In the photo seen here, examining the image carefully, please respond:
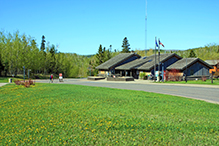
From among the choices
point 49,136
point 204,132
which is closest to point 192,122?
point 204,132

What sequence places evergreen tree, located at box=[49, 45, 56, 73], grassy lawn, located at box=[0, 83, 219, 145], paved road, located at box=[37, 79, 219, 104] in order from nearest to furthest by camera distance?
grassy lawn, located at box=[0, 83, 219, 145] → paved road, located at box=[37, 79, 219, 104] → evergreen tree, located at box=[49, 45, 56, 73]

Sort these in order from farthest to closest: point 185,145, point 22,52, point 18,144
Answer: point 22,52, point 18,144, point 185,145

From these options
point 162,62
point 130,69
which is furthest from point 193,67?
point 130,69

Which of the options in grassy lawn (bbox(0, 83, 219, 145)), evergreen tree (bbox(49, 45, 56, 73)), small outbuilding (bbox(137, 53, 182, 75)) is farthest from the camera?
evergreen tree (bbox(49, 45, 56, 73))

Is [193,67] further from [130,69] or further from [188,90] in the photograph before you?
[188,90]

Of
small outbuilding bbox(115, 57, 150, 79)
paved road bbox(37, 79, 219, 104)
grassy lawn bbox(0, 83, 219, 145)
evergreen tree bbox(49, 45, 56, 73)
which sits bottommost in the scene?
grassy lawn bbox(0, 83, 219, 145)

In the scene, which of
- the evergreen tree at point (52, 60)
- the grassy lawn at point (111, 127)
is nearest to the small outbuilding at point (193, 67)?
the grassy lawn at point (111, 127)

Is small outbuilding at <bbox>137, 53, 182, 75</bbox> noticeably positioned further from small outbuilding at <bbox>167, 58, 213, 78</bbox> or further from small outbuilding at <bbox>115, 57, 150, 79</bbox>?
small outbuilding at <bbox>115, 57, 150, 79</bbox>

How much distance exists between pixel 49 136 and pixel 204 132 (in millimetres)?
5655

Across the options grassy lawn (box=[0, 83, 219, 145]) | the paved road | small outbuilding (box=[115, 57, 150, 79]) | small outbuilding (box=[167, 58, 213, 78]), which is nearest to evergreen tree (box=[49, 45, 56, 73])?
small outbuilding (box=[115, 57, 150, 79])

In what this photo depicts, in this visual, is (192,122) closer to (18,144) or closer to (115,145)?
(115,145)

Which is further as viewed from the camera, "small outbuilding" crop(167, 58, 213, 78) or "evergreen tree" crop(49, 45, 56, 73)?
"evergreen tree" crop(49, 45, 56, 73)

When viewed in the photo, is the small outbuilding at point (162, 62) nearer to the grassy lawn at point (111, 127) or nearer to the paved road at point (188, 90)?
the paved road at point (188, 90)

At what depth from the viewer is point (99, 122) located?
843cm
